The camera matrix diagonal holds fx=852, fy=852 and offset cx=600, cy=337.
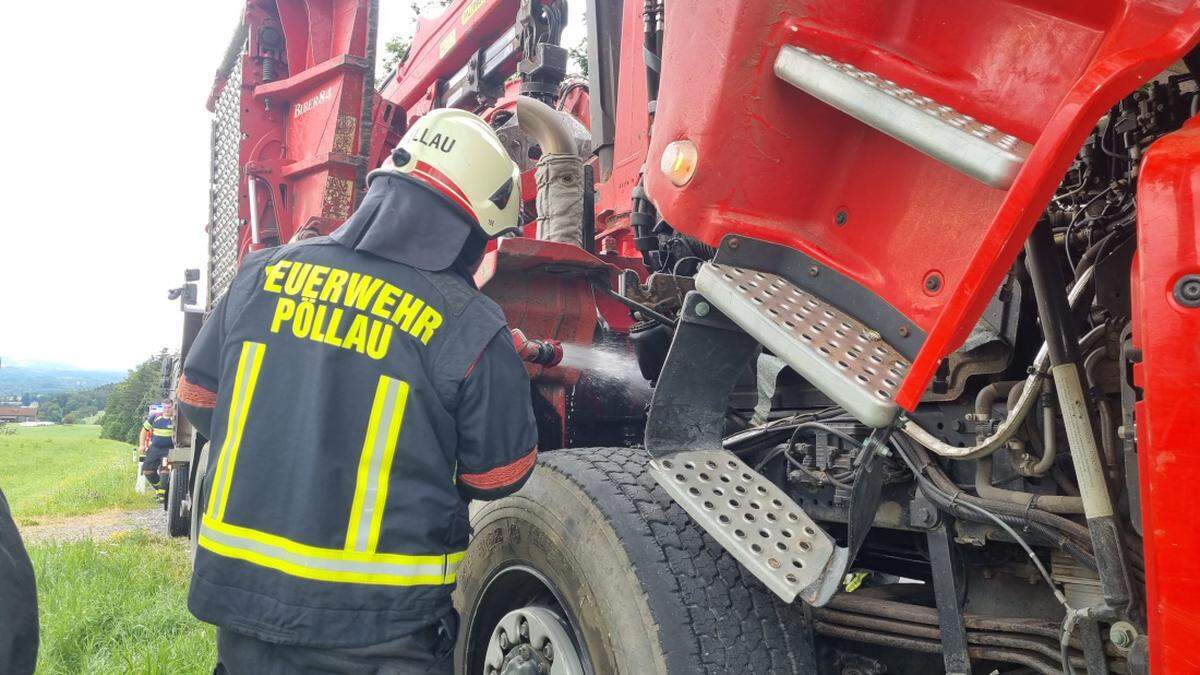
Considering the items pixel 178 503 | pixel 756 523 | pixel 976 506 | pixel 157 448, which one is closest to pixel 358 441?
pixel 756 523

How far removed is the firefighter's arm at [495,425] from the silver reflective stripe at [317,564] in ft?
0.78

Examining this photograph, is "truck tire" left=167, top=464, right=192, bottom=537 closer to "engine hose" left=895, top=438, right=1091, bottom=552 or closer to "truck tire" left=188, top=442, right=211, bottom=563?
"truck tire" left=188, top=442, right=211, bottom=563

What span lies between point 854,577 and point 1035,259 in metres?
1.69

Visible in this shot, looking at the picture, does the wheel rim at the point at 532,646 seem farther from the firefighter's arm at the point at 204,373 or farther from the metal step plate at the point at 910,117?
the metal step plate at the point at 910,117

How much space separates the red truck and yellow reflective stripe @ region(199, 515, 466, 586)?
1.26 feet

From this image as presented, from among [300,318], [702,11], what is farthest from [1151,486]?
[300,318]

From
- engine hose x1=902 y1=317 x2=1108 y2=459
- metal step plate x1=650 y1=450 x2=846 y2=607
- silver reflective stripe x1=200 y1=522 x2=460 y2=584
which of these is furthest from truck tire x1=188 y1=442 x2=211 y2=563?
engine hose x1=902 y1=317 x2=1108 y2=459

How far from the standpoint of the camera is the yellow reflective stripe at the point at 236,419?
6.83ft

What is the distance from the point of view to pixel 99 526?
1026 centimetres

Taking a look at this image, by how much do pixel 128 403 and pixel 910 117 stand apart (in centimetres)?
3534

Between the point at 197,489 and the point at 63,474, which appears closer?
the point at 197,489

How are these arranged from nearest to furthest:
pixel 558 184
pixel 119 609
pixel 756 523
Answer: pixel 756 523 → pixel 558 184 → pixel 119 609

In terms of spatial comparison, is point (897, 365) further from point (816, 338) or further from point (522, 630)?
point (522, 630)

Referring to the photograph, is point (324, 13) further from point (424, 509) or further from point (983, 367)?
point (983, 367)
